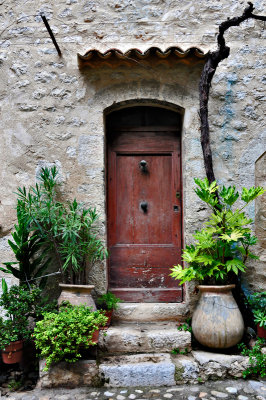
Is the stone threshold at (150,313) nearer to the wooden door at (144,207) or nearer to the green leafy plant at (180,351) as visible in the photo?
the wooden door at (144,207)

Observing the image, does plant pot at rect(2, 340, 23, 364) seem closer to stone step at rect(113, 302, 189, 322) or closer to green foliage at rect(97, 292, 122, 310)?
green foliage at rect(97, 292, 122, 310)

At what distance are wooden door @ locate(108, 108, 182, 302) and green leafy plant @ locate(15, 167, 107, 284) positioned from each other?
0.39 metres

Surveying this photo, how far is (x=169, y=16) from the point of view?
12.5 feet

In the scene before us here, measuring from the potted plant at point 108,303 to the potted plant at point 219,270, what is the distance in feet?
2.25

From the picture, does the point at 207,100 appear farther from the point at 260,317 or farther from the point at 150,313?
the point at 150,313

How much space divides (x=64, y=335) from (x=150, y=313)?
3.80ft

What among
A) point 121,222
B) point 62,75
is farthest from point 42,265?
point 62,75

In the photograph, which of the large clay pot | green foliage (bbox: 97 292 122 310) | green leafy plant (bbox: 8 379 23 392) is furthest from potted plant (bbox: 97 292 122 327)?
green leafy plant (bbox: 8 379 23 392)

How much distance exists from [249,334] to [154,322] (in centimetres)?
95

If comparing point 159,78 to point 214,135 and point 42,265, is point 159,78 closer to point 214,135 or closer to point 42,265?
point 214,135

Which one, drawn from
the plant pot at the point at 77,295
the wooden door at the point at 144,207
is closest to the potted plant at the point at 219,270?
the wooden door at the point at 144,207

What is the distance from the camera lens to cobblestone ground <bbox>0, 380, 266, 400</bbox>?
276 cm

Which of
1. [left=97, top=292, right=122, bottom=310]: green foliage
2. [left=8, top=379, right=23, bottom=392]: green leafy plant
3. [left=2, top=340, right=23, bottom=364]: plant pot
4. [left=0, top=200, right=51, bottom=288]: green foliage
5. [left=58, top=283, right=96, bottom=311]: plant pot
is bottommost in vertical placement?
[left=8, top=379, right=23, bottom=392]: green leafy plant

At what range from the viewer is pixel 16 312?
3.06m
